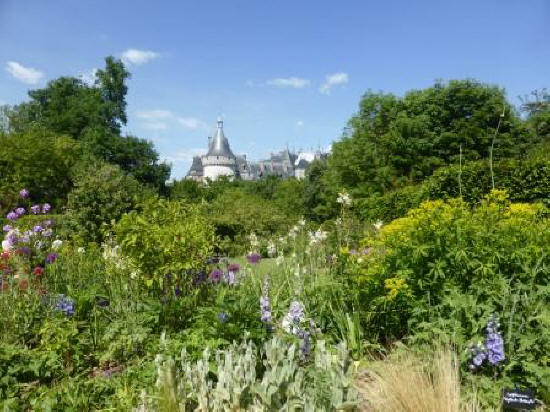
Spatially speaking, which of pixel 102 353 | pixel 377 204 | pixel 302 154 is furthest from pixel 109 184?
pixel 302 154

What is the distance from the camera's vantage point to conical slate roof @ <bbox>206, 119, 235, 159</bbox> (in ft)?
337

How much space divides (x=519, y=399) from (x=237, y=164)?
110 m

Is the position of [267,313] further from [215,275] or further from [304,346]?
[215,275]

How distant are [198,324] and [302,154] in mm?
114803

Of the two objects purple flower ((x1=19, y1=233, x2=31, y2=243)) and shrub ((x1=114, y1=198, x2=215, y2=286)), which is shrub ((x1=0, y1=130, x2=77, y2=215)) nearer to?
purple flower ((x1=19, y1=233, x2=31, y2=243))

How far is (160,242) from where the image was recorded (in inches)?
183

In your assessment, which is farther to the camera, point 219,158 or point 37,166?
point 219,158

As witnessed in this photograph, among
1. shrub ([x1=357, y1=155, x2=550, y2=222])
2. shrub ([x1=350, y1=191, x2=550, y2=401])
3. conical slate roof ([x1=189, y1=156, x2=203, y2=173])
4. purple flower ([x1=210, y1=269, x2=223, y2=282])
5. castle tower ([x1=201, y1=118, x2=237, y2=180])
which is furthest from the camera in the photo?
conical slate roof ([x1=189, y1=156, x2=203, y2=173])

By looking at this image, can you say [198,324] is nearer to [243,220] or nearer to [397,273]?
[397,273]

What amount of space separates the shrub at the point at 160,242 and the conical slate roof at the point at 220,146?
98.4m

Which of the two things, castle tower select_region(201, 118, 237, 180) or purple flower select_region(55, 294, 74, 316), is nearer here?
purple flower select_region(55, 294, 74, 316)

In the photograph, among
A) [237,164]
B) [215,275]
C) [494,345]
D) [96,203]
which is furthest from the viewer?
[237,164]

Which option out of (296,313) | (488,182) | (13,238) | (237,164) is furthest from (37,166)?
(237,164)

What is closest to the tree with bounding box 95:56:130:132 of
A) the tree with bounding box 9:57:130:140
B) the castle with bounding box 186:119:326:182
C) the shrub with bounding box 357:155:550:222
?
the tree with bounding box 9:57:130:140
